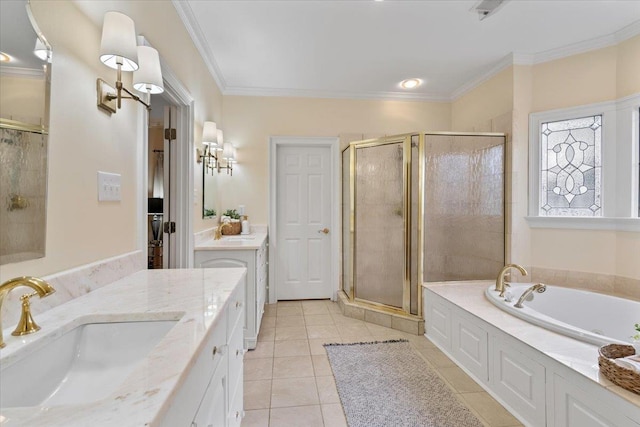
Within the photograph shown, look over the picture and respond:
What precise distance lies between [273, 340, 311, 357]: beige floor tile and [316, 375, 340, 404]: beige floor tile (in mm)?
364

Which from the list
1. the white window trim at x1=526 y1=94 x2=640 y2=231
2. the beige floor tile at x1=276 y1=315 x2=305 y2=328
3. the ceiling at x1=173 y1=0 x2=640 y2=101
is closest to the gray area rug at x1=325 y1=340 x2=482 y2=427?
the beige floor tile at x1=276 y1=315 x2=305 y2=328

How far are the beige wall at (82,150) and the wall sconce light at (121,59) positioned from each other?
0.18ft

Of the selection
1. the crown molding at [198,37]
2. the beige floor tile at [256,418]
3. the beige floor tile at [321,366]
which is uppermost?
the crown molding at [198,37]

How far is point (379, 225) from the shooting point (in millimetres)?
3105

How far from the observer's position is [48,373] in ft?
2.39

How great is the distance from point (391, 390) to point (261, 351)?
1.07 meters

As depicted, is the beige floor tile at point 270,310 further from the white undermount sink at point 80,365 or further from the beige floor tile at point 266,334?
the white undermount sink at point 80,365

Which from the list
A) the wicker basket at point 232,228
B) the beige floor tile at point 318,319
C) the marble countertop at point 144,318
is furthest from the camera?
the wicker basket at point 232,228

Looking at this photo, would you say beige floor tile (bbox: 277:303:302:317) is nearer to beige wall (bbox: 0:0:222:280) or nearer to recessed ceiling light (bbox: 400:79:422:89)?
beige wall (bbox: 0:0:222:280)

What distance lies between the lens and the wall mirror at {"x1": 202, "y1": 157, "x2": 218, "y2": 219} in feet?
8.89

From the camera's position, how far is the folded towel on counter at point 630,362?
1.16 meters

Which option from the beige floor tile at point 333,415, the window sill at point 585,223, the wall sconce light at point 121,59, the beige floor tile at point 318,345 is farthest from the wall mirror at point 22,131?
the window sill at point 585,223

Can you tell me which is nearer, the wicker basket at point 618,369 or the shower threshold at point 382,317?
the wicker basket at point 618,369

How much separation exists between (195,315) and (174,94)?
174cm
